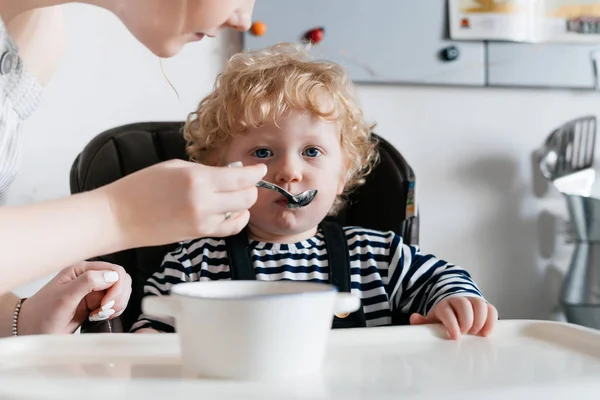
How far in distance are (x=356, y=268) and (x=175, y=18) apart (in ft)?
1.99

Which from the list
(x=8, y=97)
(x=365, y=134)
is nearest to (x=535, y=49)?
(x=365, y=134)

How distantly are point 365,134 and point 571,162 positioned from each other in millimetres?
943

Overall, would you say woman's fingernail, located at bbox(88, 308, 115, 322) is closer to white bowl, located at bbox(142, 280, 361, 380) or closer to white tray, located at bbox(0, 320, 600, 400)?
white tray, located at bbox(0, 320, 600, 400)

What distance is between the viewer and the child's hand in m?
0.89

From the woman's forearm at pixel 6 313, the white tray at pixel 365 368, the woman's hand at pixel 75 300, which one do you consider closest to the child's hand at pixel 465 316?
the white tray at pixel 365 368

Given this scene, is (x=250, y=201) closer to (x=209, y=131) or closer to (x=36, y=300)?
(x=36, y=300)

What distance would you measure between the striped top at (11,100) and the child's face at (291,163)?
1.24 feet

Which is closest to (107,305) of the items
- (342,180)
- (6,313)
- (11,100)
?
(6,313)

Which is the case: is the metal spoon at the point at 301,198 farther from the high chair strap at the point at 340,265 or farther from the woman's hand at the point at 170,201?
the woman's hand at the point at 170,201

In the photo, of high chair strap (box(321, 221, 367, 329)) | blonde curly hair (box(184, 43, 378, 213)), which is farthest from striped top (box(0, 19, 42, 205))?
high chair strap (box(321, 221, 367, 329))

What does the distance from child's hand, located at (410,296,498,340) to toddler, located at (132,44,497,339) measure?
8.3 inches

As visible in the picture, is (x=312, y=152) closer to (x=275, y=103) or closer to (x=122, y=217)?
(x=275, y=103)

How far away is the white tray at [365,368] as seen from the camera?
1.98 feet

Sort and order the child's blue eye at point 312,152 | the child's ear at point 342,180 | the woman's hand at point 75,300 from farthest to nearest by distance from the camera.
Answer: the child's ear at point 342,180
the child's blue eye at point 312,152
the woman's hand at point 75,300
